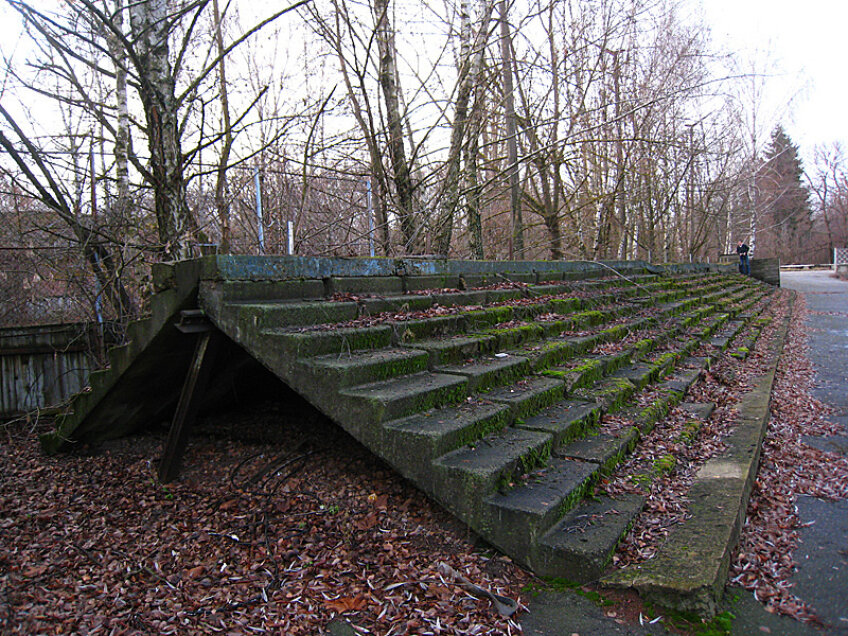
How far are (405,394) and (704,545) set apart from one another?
4.79 ft

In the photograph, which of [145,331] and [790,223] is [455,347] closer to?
[145,331]

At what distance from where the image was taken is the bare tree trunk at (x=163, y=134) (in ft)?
15.1

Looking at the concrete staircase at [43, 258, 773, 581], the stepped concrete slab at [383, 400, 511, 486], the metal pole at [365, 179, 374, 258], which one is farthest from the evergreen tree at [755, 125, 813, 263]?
the stepped concrete slab at [383, 400, 511, 486]

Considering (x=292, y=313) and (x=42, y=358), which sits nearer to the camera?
(x=292, y=313)

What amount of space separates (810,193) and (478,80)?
5668 cm

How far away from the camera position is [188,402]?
10.6 feet

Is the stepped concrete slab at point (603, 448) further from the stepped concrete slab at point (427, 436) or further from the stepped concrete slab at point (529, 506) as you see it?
the stepped concrete slab at point (427, 436)

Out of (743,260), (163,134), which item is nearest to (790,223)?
(743,260)

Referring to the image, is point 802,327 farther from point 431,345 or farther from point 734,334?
point 431,345

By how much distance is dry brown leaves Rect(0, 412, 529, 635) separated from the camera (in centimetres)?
205

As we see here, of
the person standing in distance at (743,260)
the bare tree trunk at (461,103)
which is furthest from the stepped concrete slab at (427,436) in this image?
the person standing in distance at (743,260)

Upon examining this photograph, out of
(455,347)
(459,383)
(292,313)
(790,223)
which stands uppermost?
(790,223)

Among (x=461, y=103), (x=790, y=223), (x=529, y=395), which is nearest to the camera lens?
(x=529, y=395)

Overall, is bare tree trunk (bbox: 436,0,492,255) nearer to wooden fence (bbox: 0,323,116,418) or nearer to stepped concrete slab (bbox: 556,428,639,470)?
stepped concrete slab (bbox: 556,428,639,470)
